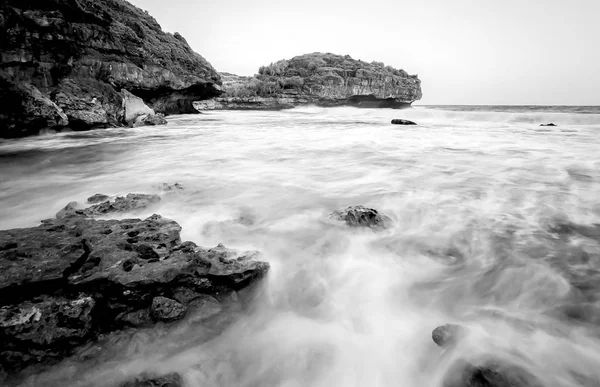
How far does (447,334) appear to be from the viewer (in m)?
1.51

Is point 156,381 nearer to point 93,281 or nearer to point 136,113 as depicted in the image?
point 93,281

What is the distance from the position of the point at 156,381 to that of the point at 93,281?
683 millimetres

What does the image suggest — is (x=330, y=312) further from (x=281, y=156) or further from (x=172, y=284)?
(x=281, y=156)

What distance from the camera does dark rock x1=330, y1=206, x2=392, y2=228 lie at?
8.93 ft

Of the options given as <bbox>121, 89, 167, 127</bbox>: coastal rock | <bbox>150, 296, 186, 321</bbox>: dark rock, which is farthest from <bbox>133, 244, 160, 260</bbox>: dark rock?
<bbox>121, 89, 167, 127</bbox>: coastal rock

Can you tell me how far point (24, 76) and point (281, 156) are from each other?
32.5ft

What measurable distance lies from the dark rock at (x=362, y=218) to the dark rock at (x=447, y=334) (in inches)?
48.9

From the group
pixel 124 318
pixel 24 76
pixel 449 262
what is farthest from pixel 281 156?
pixel 24 76

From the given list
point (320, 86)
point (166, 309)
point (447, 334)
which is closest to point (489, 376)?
point (447, 334)

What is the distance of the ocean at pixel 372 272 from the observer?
1.38 metres

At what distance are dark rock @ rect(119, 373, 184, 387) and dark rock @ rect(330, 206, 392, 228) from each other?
186cm

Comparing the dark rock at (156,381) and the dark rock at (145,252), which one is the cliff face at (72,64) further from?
the dark rock at (156,381)

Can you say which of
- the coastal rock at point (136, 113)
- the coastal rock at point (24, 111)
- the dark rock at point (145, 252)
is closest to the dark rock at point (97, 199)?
the dark rock at point (145, 252)

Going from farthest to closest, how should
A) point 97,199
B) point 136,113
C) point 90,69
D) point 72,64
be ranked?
1. point 136,113
2. point 90,69
3. point 72,64
4. point 97,199
